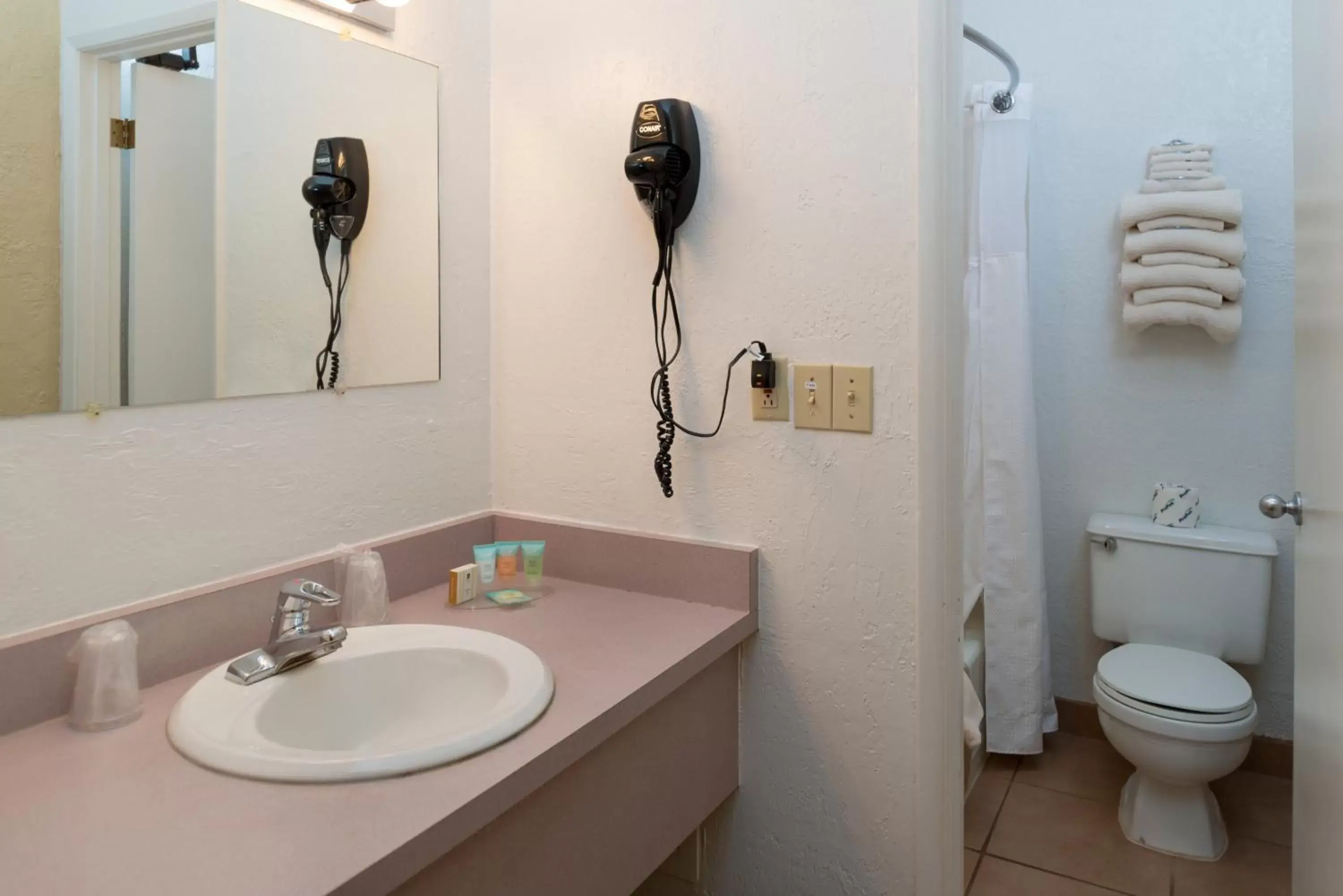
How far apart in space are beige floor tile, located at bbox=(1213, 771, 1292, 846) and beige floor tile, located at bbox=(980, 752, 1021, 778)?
0.49m

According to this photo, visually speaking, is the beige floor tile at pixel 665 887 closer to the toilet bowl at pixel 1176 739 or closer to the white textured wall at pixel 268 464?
the white textured wall at pixel 268 464

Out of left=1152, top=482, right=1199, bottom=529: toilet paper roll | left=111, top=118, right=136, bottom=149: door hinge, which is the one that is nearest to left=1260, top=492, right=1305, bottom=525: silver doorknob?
left=1152, top=482, right=1199, bottom=529: toilet paper roll

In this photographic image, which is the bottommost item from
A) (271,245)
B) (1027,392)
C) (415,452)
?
(415,452)

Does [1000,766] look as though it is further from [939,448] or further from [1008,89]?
[1008,89]

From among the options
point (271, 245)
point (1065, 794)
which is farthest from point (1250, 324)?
point (271, 245)

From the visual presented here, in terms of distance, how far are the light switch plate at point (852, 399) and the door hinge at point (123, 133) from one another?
3.40ft

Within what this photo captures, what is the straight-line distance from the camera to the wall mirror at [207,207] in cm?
106

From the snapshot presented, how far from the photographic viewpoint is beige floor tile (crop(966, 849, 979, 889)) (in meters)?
1.96

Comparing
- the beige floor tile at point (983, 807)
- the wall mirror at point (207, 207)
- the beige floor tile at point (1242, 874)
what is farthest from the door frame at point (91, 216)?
the beige floor tile at point (1242, 874)

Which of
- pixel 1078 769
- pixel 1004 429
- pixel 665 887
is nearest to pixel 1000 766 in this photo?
pixel 1078 769

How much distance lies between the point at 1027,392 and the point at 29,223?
221cm

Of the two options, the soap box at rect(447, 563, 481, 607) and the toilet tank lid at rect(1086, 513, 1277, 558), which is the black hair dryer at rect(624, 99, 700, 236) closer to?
the soap box at rect(447, 563, 481, 607)

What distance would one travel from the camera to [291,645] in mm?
1152

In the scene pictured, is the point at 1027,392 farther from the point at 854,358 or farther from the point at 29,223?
the point at 29,223
